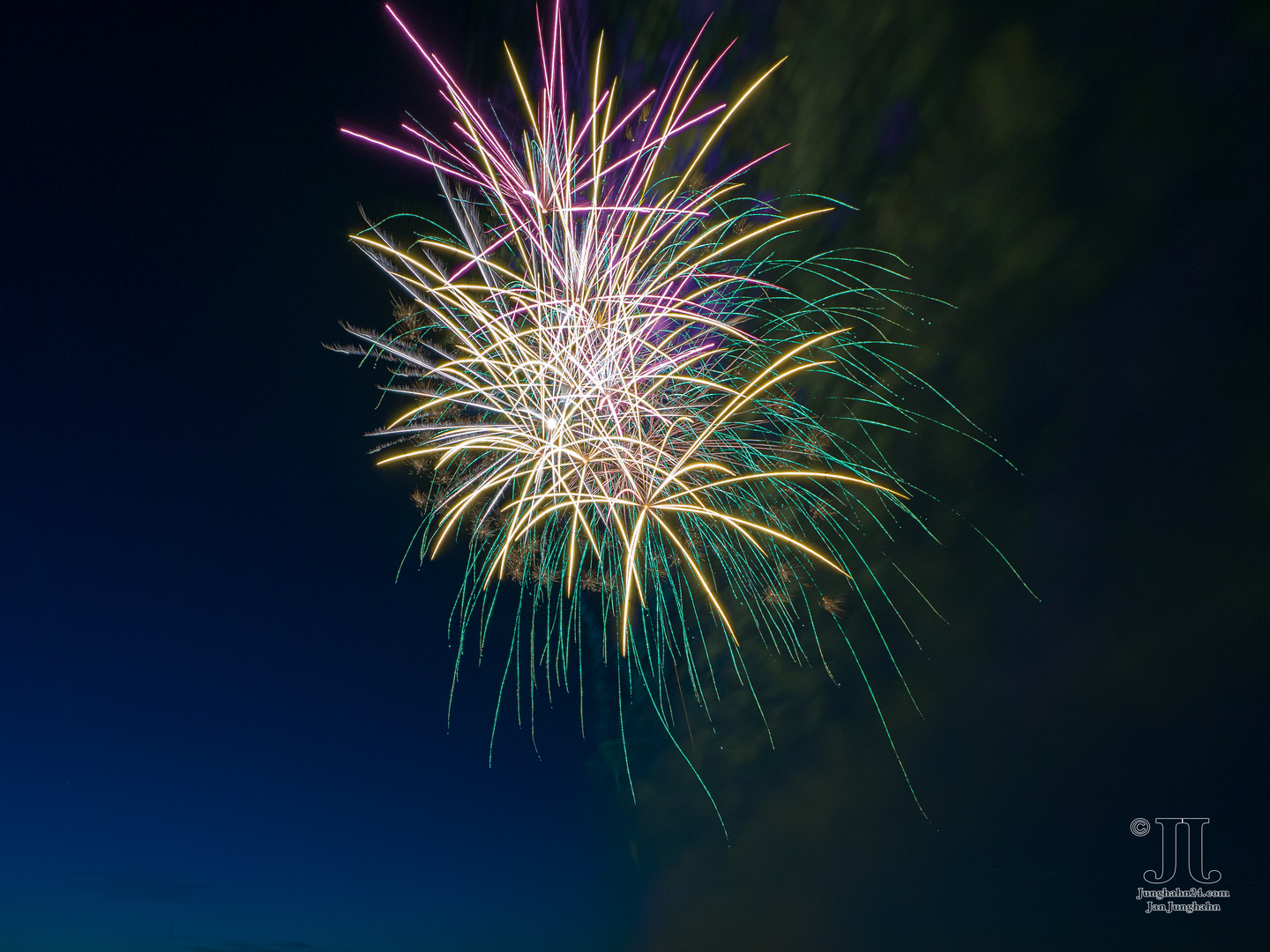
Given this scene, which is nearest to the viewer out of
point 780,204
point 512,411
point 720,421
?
point 720,421

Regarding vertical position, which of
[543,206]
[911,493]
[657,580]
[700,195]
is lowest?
[657,580]

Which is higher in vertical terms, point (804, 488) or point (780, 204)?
point (780, 204)

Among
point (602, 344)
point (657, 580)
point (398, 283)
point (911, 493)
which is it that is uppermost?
point (398, 283)

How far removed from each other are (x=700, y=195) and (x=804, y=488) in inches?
187

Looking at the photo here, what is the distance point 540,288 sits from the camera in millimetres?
10938

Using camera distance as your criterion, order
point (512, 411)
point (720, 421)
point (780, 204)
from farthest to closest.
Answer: point (780, 204), point (512, 411), point (720, 421)

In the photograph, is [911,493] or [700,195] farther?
[911,493]

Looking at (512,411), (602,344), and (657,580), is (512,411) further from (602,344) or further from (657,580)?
(657,580)

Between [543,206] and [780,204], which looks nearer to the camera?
[543,206]

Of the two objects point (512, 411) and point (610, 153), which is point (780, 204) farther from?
point (512, 411)

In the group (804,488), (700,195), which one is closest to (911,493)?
(804,488)

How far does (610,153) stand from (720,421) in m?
4.29

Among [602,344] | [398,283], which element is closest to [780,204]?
[602,344]

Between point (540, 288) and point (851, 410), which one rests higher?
point (540, 288)
